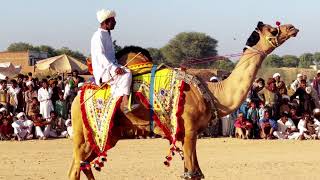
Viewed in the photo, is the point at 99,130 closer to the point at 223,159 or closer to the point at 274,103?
the point at 223,159

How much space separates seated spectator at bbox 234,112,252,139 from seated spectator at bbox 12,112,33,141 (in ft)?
19.1

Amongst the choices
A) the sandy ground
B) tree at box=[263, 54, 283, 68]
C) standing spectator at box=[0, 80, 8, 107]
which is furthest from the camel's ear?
tree at box=[263, 54, 283, 68]

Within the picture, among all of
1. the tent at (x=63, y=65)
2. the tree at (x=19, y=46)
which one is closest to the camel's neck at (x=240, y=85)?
the tent at (x=63, y=65)

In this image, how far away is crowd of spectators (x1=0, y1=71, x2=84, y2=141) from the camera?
61.6 ft

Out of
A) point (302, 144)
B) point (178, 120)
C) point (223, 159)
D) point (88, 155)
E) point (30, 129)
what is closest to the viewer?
point (178, 120)

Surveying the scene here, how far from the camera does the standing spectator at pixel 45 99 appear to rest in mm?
19219

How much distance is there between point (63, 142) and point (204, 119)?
33.5 feet

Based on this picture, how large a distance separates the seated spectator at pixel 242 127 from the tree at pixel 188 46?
41991 millimetres

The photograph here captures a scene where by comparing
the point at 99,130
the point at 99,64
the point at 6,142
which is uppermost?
the point at 99,64

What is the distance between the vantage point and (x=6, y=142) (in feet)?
59.2

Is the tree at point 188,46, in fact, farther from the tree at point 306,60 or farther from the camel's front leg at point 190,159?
the camel's front leg at point 190,159

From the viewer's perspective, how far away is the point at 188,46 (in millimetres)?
65750

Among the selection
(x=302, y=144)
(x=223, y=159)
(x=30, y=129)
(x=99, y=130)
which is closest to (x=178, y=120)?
(x=99, y=130)

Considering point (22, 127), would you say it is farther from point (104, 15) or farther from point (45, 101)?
point (104, 15)
